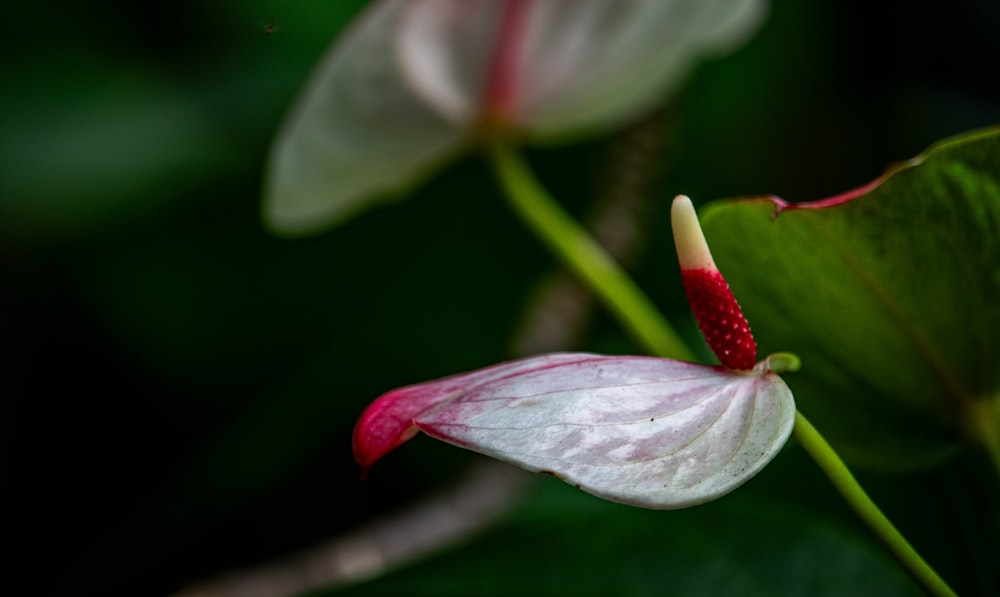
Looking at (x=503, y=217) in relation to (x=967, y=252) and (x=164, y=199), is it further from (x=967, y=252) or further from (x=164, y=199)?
(x=967, y=252)

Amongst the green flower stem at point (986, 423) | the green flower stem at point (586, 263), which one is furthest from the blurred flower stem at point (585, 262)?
the green flower stem at point (986, 423)

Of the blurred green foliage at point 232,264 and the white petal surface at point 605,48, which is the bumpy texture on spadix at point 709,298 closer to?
the white petal surface at point 605,48

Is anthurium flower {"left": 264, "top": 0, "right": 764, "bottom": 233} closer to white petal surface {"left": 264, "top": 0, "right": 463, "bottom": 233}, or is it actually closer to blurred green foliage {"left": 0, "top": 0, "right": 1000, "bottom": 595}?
white petal surface {"left": 264, "top": 0, "right": 463, "bottom": 233}

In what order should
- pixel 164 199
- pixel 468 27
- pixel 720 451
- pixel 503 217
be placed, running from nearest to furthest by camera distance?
1. pixel 720 451
2. pixel 468 27
3. pixel 164 199
4. pixel 503 217

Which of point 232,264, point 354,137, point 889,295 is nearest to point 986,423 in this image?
point 889,295

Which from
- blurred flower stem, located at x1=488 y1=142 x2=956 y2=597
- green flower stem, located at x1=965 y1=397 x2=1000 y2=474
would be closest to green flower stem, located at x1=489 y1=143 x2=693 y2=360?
blurred flower stem, located at x1=488 y1=142 x2=956 y2=597

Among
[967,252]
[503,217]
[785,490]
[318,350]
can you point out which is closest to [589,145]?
[503,217]
